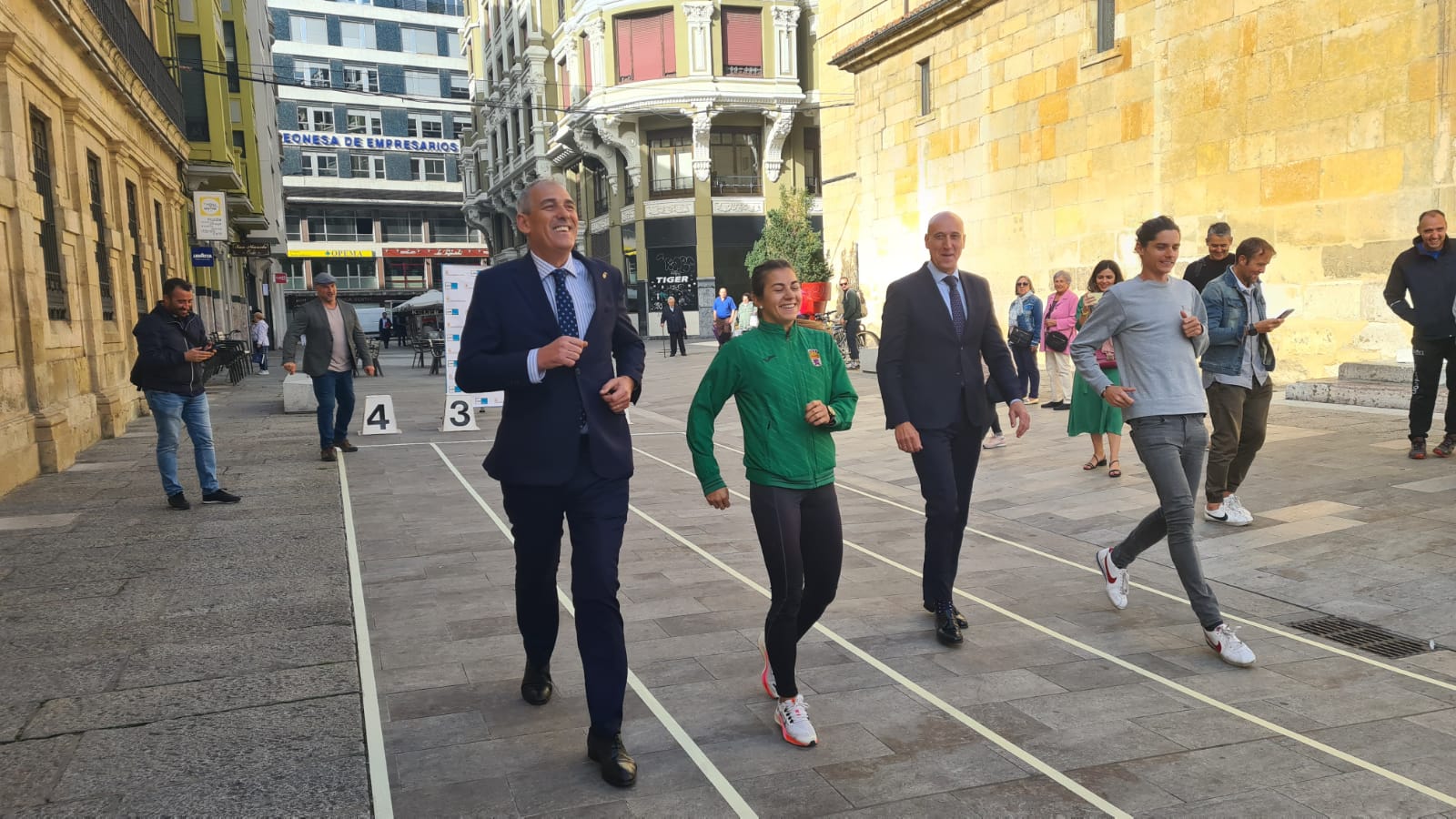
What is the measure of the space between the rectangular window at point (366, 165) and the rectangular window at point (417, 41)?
24.9 feet

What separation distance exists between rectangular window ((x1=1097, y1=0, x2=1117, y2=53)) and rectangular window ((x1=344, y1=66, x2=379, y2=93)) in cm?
6065

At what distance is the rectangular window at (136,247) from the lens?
1781cm

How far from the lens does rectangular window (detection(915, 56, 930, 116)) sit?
65.0 feet

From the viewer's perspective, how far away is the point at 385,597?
565 cm

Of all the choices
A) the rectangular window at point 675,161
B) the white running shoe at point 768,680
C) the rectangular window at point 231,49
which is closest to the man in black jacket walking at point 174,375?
the white running shoe at point 768,680

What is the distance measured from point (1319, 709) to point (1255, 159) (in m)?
10.9

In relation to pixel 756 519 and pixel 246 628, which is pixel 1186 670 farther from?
pixel 246 628

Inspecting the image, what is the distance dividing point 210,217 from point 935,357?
22.4 meters

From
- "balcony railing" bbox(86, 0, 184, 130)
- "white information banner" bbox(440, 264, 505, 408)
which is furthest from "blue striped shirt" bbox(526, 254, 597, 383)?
"balcony railing" bbox(86, 0, 184, 130)

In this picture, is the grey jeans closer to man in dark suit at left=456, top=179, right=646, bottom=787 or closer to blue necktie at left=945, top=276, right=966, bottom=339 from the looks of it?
blue necktie at left=945, top=276, right=966, bottom=339

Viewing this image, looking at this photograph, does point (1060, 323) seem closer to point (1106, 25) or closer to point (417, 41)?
point (1106, 25)

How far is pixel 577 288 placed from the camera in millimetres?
3775

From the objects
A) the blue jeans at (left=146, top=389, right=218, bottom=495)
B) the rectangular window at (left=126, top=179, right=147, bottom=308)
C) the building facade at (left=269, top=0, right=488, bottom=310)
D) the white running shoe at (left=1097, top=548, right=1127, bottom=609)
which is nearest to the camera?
the white running shoe at (left=1097, top=548, right=1127, bottom=609)

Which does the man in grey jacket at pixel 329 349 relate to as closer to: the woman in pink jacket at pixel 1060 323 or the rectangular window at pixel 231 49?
the woman in pink jacket at pixel 1060 323
